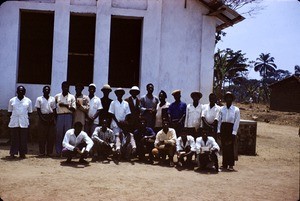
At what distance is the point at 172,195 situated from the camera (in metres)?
4.34

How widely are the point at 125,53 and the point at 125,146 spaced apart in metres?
5.46

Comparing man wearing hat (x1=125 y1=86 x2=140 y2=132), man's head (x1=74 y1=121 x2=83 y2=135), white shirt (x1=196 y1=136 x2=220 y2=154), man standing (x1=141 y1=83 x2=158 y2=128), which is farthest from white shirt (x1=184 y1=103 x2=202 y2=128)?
man's head (x1=74 y1=121 x2=83 y2=135)

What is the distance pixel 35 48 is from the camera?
37.2ft

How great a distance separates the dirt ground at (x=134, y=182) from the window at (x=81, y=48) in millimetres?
5780

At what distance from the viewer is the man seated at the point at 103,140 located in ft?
22.1

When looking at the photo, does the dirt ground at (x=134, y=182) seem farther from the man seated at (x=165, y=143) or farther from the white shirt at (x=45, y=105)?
the white shirt at (x=45, y=105)

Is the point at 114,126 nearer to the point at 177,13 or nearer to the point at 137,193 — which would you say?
the point at 137,193

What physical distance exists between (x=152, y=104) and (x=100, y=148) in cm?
158

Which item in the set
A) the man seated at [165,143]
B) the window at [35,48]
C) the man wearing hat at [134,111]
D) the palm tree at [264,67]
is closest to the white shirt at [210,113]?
the man seated at [165,143]

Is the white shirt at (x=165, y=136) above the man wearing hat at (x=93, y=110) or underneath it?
underneath

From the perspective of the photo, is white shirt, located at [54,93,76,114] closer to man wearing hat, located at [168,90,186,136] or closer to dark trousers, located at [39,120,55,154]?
dark trousers, located at [39,120,55,154]

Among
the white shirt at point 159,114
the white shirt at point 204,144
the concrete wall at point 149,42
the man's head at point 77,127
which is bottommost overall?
the white shirt at point 204,144

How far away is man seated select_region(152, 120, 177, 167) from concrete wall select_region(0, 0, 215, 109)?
217 cm

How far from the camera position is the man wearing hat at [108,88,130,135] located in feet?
22.9
